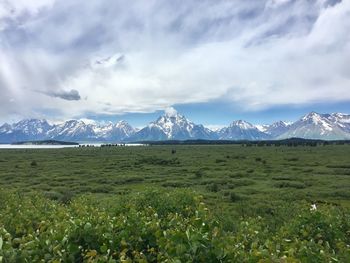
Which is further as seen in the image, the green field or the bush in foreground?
the green field

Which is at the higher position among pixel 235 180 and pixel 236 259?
pixel 236 259

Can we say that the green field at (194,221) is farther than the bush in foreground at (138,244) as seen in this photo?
Yes

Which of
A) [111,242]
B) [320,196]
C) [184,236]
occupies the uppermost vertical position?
[184,236]

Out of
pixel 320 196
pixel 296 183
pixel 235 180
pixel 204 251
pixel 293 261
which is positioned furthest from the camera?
pixel 235 180

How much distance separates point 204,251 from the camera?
665 cm

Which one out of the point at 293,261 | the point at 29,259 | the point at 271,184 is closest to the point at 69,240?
the point at 29,259

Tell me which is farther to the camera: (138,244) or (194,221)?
(138,244)

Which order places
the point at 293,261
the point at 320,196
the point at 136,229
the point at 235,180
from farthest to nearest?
1. the point at 235,180
2. the point at 320,196
3. the point at 136,229
4. the point at 293,261

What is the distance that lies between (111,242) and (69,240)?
3.15 ft

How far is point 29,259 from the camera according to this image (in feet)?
23.2

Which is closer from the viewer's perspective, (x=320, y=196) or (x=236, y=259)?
(x=236, y=259)

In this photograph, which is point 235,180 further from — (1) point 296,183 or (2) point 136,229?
(2) point 136,229

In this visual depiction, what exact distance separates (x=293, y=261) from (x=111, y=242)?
13.5ft

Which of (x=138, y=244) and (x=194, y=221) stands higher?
(x=194, y=221)
